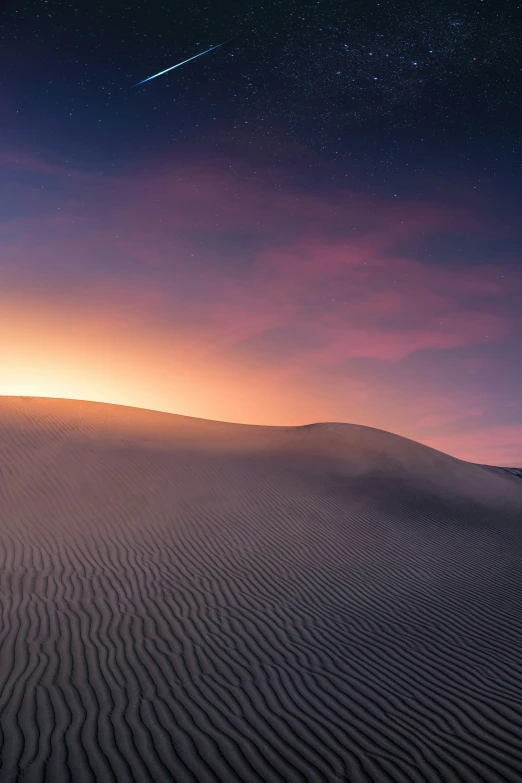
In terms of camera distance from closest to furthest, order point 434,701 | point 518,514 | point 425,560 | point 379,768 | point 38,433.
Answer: point 379,768 < point 434,701 < point 425,560 < point 518,514 < point 38,433

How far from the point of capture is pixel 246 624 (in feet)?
25.0

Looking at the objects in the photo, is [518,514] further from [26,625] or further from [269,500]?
[26,625]

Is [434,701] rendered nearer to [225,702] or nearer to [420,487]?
[225,702]

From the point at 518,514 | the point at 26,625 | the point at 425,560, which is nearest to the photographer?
the point at 26,625

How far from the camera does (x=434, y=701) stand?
5.30 meters

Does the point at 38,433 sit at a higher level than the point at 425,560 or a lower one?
higher

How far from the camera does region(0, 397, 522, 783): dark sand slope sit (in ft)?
13.4

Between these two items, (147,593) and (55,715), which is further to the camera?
(147,593)

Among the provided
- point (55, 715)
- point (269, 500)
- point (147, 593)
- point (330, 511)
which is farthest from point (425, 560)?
point (55, 715)

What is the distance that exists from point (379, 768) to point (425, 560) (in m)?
9.81

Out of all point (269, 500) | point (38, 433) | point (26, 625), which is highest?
point (38, 433)

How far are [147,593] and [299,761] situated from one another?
5528mm

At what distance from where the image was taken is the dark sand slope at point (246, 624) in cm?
407

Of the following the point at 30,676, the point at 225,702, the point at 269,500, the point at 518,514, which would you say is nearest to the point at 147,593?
the point at 30,676
